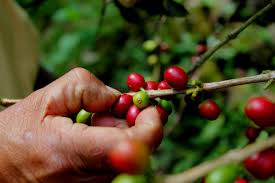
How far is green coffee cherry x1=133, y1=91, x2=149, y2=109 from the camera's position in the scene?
1.09 m

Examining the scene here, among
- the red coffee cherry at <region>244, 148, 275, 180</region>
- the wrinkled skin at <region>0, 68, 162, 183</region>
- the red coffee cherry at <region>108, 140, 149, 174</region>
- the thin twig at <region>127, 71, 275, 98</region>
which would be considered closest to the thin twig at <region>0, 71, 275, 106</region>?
the thin twig at <region>127, 71, 275, 98</region>

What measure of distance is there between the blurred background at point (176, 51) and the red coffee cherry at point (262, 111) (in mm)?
695

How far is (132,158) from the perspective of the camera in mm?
696

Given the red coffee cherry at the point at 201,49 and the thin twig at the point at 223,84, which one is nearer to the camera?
the thin twig at the point at 223,84

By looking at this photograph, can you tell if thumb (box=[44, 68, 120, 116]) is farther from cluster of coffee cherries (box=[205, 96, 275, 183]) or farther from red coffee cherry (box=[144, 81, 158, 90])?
cluster of coffee cherries (box=[205, 96, 275, 183])

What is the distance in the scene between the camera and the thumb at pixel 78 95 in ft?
3.78

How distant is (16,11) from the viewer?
2482 mm

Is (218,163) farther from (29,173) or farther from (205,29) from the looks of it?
(205,29)

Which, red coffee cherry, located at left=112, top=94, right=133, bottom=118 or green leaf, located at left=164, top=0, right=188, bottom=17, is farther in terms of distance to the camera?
green leaf, located at left=164, top=0, right=188, bottom=17

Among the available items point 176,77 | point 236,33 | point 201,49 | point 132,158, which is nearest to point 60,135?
point 176,77

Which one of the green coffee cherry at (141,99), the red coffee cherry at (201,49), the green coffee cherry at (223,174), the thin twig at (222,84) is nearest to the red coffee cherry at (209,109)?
the thin twig at (222,84)

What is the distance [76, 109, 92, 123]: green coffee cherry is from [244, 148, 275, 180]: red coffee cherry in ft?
1.57

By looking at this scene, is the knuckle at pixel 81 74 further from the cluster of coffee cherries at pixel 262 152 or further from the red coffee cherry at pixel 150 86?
the cluster of coffee cherries at pixel 262 152

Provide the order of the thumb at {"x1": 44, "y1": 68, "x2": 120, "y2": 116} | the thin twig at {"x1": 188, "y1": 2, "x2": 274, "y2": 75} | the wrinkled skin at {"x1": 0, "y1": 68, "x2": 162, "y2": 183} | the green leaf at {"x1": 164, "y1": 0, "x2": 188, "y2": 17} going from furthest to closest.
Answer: the green leaf at {"x1": 164, "y1": 0, "x2": 188, "y2": 17}
the thin twig at {"x1": 188, "y1": 2, "x2": 274, "y2": 75}
the thumb at {"x1": 44, "y1": 68, "x2": 120, "y2": 116}
the wrinkled skin at {"x1": 0, "y1": 68, "x2": 162, "y2": 183}
